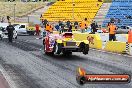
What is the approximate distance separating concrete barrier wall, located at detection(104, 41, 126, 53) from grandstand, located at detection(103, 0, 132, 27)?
30.3 m

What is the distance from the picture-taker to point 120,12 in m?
59.4

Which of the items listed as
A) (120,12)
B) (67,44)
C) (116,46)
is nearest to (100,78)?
(67,44)

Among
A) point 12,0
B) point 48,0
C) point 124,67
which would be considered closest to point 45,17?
point 48,0

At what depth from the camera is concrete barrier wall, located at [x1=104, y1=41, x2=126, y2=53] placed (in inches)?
940

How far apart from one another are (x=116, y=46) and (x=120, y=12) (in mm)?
35289

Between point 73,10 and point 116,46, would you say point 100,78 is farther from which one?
point 73,10

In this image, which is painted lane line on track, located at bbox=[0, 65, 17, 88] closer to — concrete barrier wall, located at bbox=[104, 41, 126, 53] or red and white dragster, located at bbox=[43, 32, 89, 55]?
red and white dragster, located at bbox=[43, 32, 89, 55]

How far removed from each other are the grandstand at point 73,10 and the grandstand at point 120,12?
9.40ft

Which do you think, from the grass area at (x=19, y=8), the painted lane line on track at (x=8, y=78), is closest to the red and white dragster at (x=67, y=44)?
the painted lane line on track at (x=8, y=78)

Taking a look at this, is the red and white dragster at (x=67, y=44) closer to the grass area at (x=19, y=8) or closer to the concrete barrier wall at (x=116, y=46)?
the concrete barrier wall at (x=116, y=46)

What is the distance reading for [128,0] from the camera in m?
61.8

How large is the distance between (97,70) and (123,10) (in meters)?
45.4

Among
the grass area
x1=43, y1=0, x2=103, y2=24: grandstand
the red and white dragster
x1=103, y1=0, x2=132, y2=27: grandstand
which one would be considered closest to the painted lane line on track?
the red and white dragster

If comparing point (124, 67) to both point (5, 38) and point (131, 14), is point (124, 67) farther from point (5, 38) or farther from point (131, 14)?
point (131, 14)
